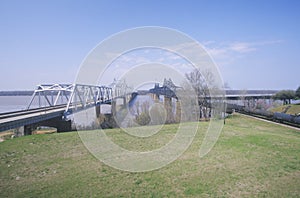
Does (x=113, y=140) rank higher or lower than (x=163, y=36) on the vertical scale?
lower

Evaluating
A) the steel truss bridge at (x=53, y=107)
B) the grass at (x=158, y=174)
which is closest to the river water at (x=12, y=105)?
the steel truss bridge at (x=53, y=107)

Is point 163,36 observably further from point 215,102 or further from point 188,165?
point 215,102

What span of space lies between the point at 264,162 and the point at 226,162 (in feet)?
4.22

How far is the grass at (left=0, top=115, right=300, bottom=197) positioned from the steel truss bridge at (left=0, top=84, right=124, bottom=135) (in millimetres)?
5732

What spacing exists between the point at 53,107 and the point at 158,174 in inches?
876

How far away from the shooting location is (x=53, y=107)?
81.6 feet

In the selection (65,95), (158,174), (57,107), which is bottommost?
(158,174)

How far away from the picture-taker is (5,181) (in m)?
5.60

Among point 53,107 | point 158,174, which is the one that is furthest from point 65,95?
point 158,174

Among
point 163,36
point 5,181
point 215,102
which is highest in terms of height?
point 163,36

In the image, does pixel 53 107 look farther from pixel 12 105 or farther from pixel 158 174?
pixel 158 174

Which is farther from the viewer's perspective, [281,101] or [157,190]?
[281,101]

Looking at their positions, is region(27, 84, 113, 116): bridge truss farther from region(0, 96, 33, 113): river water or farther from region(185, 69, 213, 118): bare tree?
region(185, 69, 213, 118): bare tree

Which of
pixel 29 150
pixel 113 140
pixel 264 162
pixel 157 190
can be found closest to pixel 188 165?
pixel 157 190
